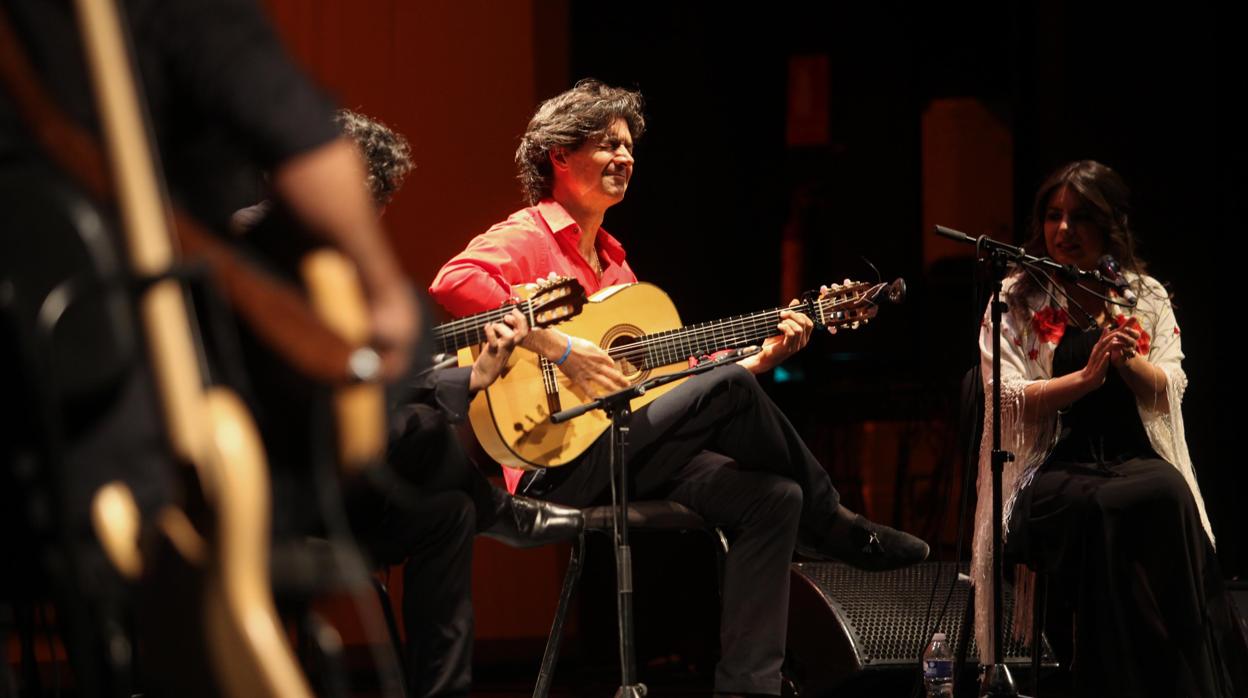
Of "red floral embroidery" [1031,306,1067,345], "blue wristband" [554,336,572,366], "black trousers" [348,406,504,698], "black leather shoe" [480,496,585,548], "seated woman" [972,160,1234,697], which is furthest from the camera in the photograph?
"red floral embroidery" [1031,306,1067,345]

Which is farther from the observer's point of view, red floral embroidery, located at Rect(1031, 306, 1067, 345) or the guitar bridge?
red floral embroidery, located at Rect(1031, 306, 1067, 345)

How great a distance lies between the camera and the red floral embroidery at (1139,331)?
357 centimetres

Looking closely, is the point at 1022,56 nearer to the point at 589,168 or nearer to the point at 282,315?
the point at 589,168

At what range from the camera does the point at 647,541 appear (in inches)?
→ 191

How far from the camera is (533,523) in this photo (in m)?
3.15

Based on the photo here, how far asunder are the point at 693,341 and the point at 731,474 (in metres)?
0.36

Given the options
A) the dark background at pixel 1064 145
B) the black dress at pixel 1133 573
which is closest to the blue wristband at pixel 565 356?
the black dress at pixel 1133 573

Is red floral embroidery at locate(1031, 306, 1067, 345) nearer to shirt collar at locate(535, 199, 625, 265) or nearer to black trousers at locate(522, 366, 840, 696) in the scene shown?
black trousers at locate(522, 366, 840, 696)

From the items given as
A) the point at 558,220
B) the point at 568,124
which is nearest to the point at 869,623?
the point at 558,220

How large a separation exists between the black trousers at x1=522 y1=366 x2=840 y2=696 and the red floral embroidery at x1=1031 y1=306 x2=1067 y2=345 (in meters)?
0.79

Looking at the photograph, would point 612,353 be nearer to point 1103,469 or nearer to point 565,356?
point 565,356

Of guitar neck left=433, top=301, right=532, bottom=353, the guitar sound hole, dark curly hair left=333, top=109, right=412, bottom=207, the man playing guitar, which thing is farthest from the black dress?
dark curly hair left=333, top=109, right=412, bottom=207

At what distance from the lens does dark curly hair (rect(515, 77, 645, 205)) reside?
12.7 feet

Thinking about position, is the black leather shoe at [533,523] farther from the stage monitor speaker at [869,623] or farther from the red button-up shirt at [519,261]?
the stage monitor speaker at [869,623]
